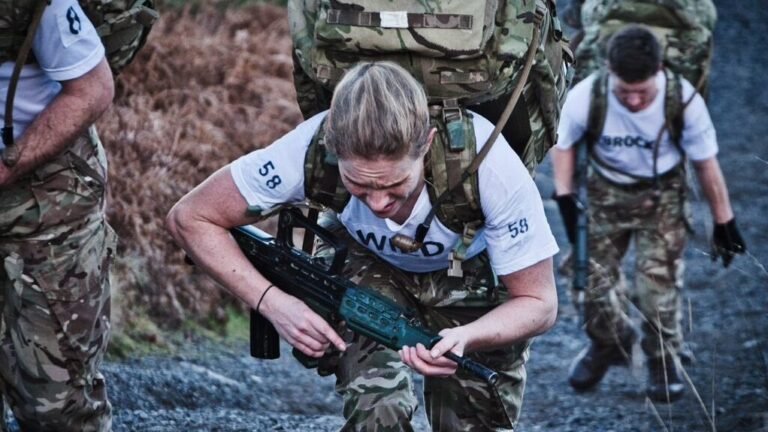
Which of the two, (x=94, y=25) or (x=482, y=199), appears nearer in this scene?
(x=482, y=199)

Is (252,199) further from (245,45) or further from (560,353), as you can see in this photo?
(245,45)

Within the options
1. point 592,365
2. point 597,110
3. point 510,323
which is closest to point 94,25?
point 510,323

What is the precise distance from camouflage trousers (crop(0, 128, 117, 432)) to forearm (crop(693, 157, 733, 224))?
3873 mm

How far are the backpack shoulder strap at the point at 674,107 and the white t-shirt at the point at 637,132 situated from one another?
27 millimetres

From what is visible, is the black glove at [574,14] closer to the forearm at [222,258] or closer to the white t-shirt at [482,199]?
the white t-shirt at [482,199]

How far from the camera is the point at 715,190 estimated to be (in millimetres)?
7246

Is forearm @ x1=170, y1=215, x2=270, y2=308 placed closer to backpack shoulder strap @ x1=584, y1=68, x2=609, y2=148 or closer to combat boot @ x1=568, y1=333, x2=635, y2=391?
backpack shoulder strap @ x1=584, y1=68, x2=609, y2=148

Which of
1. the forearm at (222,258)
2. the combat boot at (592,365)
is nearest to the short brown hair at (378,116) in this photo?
the forearm at (222,258)

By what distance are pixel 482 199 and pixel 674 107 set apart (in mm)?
3631

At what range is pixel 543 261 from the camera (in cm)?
406

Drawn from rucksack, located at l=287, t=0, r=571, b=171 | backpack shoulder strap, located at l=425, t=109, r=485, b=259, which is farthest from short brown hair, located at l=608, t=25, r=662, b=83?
→ backpack shoulder strap, located at l=425, t=109, r=485, b=259

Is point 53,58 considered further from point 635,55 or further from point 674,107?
point 674,107

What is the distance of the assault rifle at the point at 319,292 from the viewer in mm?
4035

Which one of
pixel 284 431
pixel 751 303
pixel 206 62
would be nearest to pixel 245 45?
pixel 206 62
